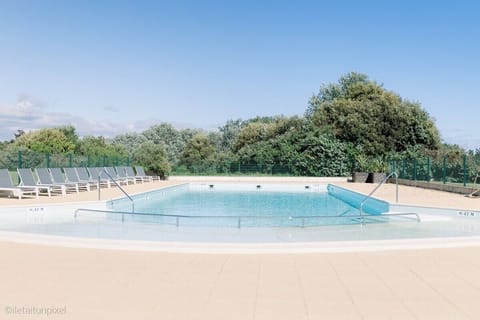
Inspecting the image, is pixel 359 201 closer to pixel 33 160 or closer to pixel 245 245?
pixel 245 245

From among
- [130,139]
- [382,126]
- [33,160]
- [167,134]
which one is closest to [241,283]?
[33,160]

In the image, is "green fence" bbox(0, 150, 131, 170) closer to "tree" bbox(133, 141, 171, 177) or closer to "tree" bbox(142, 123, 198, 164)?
"tree" bbox(133, 141, 171, 177)

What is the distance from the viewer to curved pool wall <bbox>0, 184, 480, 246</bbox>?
601 centimetres

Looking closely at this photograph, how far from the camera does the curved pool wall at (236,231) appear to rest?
19.7 feet

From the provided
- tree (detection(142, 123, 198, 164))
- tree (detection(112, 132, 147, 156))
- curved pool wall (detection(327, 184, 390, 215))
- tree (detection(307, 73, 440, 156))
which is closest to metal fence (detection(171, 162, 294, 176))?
tree (detection(307, 73, 440, 156))

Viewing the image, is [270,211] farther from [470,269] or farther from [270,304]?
[270,304]

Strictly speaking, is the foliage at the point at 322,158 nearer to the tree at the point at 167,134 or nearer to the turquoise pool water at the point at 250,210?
the turquoise pool water at the point at 250,210

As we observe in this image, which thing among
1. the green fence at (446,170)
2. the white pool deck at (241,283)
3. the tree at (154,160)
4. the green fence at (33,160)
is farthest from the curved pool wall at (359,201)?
the green fence at (33,160)

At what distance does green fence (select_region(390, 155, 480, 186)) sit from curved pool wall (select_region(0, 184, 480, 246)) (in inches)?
257

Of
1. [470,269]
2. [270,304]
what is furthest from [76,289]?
[470,269]

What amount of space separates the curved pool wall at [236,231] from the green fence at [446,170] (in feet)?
21.4

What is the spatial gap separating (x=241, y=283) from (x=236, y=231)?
2.89 meters

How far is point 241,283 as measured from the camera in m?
3.94

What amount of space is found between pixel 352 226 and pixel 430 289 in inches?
144
